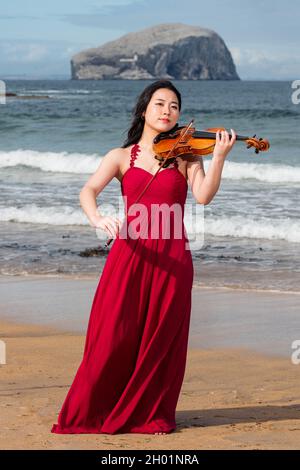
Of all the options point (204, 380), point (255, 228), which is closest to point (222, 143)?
point (204, 380)

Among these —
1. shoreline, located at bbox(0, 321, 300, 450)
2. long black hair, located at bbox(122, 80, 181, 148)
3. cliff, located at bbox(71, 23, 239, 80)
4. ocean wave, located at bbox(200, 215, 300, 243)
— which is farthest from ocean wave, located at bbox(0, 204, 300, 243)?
cliff, located at bbox(71, 23, 239, 80)

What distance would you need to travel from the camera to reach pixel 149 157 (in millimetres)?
4602

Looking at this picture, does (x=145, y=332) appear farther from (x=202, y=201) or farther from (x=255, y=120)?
(x=255, y=120)

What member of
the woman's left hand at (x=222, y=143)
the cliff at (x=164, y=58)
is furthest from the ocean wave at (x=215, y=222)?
the cliff at (x=164, y=58)

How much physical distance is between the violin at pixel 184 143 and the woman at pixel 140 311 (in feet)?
0.20

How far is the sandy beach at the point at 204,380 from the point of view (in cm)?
455

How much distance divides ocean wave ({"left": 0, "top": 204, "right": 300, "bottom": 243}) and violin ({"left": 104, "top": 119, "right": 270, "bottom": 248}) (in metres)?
8.09

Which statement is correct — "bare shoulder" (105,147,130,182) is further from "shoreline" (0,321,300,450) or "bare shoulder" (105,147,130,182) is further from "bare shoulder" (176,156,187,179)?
"shoreline" (0,321,300,450)

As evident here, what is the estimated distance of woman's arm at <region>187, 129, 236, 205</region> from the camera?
422 cm

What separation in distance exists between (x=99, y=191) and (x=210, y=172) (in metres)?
0.50

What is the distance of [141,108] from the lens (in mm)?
4680

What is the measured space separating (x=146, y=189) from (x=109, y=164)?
21cm

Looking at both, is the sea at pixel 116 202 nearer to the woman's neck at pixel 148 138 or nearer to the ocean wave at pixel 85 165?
the ocean wave at pixel 85 165

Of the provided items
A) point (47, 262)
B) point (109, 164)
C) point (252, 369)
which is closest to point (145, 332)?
point (109, 164)
